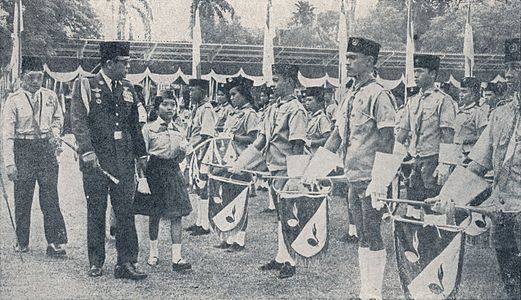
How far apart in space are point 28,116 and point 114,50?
1336 millimetres

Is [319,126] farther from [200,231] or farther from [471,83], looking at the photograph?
[471,83]

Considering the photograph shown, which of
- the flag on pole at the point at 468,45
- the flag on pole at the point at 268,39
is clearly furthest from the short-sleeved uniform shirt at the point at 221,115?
the flag on pole at the point at 468,45

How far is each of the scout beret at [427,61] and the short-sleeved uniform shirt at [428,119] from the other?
30 cm

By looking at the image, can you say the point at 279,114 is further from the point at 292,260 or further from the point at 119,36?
the point at 119,36

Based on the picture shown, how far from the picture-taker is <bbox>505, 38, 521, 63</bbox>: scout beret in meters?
3.50

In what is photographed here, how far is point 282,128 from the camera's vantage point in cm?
517

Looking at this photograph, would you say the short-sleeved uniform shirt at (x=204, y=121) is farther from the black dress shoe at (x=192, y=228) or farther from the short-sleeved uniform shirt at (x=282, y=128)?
the short-sleeved uniform shirt at (x=282, y=128)

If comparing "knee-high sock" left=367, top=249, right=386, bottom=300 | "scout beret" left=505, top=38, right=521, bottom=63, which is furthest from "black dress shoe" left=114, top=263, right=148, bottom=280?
"scout beret" left=505, top=38, right=521, bottom=63

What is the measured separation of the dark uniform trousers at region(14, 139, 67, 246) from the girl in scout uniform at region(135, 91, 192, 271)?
0.94 metres

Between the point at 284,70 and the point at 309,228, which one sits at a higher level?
the point at 284,70

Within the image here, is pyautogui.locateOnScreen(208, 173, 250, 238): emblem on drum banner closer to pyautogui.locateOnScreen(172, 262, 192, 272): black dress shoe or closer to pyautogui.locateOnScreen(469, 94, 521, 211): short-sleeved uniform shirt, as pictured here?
pyautogui.locateOnScreen(172, 262, 192, 272): black dress shoe

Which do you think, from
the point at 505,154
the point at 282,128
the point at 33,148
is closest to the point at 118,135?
the point at 33,148

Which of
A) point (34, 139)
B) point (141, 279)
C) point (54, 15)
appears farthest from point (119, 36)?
point (141, 279)

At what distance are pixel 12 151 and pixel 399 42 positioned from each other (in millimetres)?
3655
